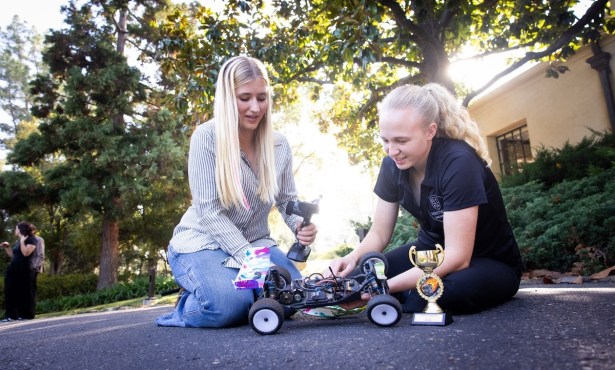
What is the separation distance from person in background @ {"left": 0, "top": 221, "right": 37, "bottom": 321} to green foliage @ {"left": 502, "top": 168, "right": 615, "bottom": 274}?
7092 millimetres

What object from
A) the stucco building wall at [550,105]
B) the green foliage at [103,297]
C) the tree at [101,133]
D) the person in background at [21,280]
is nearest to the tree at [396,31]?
the stucco building wall at [550,105]

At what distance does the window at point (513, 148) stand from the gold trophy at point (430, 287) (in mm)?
10110

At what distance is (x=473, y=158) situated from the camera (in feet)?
7.57

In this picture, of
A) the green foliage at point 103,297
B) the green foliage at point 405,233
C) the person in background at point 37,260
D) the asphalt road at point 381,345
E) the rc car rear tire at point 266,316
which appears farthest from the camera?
the green foliage at point 103,297

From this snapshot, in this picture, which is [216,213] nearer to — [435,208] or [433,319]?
[435,208]

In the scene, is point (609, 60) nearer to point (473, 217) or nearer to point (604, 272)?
point (604, 272)

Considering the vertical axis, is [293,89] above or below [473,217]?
above

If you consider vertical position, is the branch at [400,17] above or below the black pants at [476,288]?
above

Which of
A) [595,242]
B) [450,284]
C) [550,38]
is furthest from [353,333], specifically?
[550,38]

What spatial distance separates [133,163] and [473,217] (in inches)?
503

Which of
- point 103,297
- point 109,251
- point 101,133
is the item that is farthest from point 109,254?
point 101,133

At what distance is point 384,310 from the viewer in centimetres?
206

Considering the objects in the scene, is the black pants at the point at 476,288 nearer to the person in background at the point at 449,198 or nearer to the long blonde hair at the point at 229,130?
the person in background at the point at 449,198

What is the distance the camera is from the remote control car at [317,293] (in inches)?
82.0
